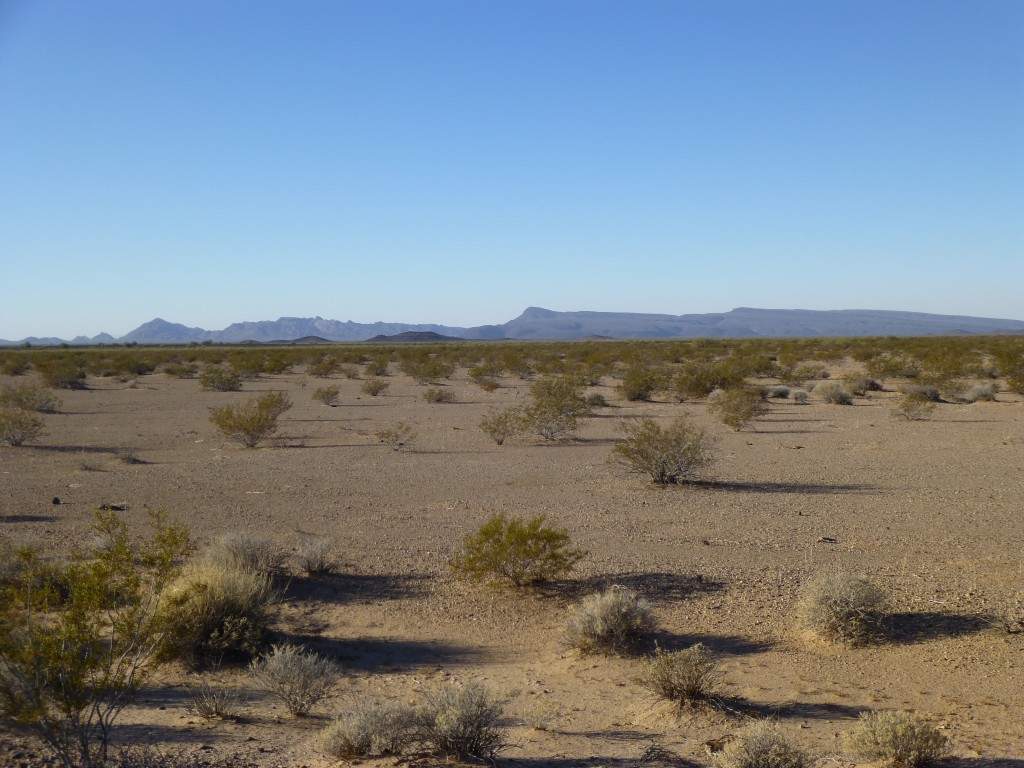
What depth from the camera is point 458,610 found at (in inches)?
399

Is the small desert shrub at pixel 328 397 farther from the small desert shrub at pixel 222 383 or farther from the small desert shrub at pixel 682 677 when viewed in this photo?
the small desert shrub at pixel 682 677

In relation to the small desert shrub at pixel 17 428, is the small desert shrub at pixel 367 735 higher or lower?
lower

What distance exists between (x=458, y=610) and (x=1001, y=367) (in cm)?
3972

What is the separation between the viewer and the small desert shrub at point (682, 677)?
23.6ft

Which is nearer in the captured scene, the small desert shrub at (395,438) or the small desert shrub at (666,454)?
the small desert shrub at (666,454)

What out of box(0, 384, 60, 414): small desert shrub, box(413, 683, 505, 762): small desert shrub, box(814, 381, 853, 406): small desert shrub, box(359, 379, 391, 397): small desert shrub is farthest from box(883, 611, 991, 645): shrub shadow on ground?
box(359, 379, 391, 397): small desert shrub

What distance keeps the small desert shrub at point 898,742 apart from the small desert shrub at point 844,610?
2.59 m

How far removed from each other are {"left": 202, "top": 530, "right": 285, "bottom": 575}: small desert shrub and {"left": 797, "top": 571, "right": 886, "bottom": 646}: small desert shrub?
6.50 meters

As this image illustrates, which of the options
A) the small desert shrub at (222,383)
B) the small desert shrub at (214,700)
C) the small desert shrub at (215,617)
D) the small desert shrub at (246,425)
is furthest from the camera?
the small desert shrub at (222,383)

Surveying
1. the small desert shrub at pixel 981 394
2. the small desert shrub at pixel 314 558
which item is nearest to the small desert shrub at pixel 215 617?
the small desert shrub at pixel 314 558

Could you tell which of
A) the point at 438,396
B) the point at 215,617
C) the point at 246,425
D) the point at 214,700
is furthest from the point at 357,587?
the point at 438,396

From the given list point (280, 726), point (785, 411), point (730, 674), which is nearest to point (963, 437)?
point (785, 411)

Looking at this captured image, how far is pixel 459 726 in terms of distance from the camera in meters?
6.05

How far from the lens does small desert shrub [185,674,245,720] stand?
6848 mm
